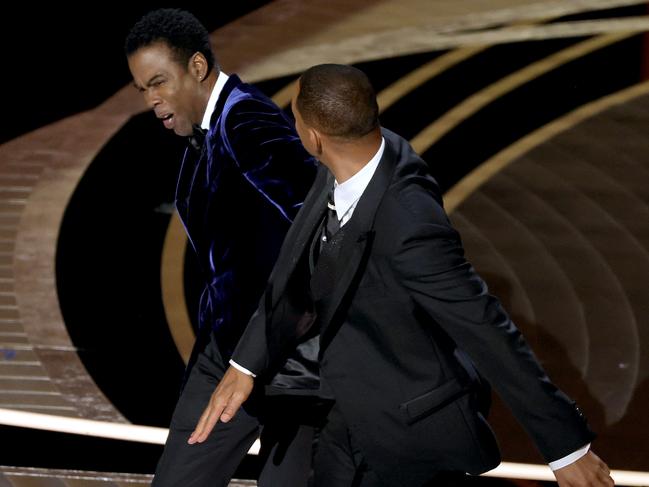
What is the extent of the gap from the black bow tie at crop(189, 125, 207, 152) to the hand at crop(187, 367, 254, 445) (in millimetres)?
645

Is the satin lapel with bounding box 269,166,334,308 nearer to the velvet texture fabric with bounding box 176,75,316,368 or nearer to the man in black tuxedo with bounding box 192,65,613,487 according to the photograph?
the man in black tuxedo with bounding box 192,65,613,487

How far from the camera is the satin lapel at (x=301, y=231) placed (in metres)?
2.64

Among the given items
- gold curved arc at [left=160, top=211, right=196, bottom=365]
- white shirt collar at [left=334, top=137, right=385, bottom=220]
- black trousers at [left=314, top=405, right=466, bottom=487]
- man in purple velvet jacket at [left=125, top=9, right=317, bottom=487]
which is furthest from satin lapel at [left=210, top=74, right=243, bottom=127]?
gold curved arc at [left=160, top=211, right=196, bottom=365]

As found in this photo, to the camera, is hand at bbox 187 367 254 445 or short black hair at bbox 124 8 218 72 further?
short black hair at bbox 124 8 218 72

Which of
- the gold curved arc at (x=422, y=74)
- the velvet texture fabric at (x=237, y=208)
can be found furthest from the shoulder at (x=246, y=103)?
the gold curved arc at (x=422, y=74)

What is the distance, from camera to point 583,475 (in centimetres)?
231

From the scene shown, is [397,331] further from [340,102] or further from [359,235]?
[340,102]

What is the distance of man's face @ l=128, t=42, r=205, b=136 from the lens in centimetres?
308

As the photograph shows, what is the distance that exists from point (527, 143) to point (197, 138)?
3.68 meters

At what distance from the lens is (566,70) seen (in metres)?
6.86

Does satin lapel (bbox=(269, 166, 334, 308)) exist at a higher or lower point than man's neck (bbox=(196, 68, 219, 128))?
lower

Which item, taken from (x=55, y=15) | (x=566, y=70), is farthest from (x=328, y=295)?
(x=55, y=15)

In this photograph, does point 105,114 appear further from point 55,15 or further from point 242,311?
point 242,311

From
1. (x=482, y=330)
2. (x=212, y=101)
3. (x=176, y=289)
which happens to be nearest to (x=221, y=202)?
Result: (x=212, y=101)
